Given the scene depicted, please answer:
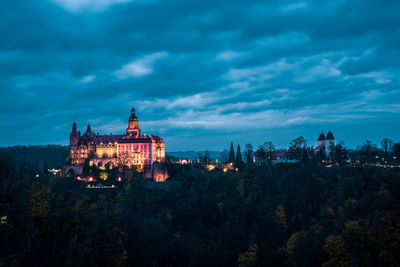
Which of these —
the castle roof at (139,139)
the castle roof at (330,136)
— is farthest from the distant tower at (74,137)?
the castle roof at (330,136)

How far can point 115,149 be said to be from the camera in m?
115

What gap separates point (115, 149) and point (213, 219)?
5329 centimetres

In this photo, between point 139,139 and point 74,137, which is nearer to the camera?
point 139,139

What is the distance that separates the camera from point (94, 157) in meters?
110

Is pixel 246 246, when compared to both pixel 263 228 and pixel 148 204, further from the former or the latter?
pixel 148 204

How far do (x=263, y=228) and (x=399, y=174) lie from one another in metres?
24.7

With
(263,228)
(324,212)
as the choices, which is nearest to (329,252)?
(324,212)

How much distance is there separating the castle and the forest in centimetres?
1204

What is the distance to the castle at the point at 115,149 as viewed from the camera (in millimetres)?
106125

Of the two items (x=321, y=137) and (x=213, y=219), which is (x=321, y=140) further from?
(x=213, y=219)

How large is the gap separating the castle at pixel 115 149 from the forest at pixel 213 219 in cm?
1204

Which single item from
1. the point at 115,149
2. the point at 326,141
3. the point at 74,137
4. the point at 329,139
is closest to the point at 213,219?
the point at 115,149

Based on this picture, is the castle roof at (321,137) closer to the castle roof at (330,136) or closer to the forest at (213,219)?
the castle roof at (330,136)

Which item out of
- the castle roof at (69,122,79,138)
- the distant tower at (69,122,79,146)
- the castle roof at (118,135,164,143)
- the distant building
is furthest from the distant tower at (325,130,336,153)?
the castle roof at (69,122,79,138)
